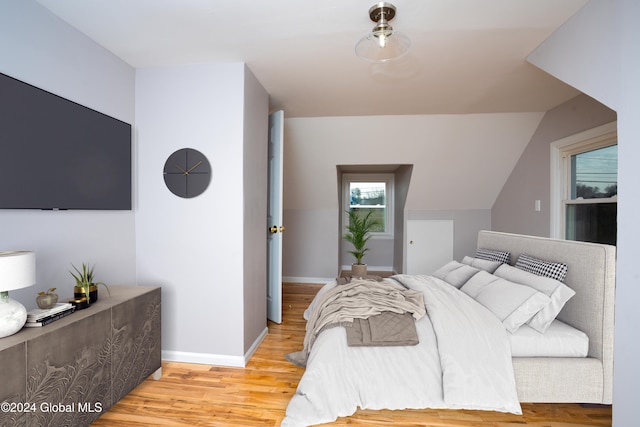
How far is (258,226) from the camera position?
8.99 ft

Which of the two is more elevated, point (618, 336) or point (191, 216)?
point (191, 216)

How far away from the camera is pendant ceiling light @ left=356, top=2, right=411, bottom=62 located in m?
1.72

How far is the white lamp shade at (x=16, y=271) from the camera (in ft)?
4.12

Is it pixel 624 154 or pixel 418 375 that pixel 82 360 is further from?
pixel 624 154

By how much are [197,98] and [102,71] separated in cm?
64

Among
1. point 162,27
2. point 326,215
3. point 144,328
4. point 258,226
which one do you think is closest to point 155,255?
point 144,328

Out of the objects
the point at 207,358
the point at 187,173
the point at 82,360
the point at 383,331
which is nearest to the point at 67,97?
the point at 187,173

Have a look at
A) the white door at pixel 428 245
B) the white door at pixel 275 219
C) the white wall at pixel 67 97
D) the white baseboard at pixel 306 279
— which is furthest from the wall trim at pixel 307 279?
the white wall at pixel 67 97

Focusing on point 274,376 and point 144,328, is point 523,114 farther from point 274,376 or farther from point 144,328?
point 144,328

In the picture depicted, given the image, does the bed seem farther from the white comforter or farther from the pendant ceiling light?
the pendant ceiling light

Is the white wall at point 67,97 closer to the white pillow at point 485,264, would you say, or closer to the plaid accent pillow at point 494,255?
the white pillow at point 485,264

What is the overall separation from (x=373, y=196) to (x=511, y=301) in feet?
13.6

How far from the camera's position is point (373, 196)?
591cm

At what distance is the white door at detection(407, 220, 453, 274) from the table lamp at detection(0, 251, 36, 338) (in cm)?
436
